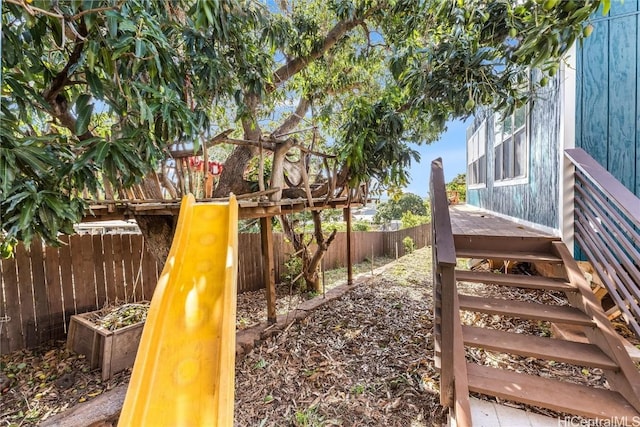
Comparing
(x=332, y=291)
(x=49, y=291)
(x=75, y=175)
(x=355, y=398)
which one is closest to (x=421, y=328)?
(x=355, y=398)

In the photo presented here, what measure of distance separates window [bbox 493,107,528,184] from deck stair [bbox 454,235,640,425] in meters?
2.22

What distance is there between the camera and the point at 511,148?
520 cm

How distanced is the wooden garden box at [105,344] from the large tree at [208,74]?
1.36m

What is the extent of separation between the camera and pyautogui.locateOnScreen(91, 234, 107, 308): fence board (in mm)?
4664

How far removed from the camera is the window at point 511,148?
15.1ft

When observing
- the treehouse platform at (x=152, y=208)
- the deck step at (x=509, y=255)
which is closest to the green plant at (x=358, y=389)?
the deck step at (x=509, y=255)

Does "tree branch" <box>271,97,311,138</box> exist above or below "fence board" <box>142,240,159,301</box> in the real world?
above

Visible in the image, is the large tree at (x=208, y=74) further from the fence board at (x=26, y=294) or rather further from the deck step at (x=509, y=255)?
the fence board at (x=26, y=294)

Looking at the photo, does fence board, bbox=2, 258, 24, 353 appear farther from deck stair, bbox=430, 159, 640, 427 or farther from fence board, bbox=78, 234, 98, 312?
deck stair, bbox=430, 159, 640, 427

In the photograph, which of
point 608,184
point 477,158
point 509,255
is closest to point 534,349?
point 509,255

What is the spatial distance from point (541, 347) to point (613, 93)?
2.81 meters

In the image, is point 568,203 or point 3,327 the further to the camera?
point 3,327

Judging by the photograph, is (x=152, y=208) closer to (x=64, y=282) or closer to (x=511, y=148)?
(x=64, y=282)

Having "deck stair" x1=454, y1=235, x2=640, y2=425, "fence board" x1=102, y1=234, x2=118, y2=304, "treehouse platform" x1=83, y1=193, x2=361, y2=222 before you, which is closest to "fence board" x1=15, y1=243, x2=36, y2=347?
"fence board" x1=102, y1=234, x2=118, y2=304
